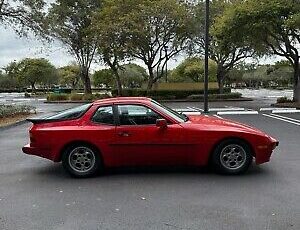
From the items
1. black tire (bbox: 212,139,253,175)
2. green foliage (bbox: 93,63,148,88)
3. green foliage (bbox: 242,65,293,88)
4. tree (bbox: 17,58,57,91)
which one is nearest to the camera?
black tire (bbox: 212,139,253,175)

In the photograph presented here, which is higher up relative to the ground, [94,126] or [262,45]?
[262,45]

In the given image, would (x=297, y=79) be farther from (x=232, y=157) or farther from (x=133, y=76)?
(x=133, y=76)

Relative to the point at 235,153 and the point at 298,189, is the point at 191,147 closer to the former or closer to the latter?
the point at 235,153

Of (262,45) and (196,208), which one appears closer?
(196,208)

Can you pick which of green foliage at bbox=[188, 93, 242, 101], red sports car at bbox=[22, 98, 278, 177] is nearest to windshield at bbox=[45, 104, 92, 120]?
red sports car at bbox=[22, 98, 278, 177]

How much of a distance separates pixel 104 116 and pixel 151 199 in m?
2.00

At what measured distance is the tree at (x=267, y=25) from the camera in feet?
69.8

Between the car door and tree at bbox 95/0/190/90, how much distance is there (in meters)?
24.4

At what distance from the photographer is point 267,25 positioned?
22328mm

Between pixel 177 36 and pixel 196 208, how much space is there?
29385 mm

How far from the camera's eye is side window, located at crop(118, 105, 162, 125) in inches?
256

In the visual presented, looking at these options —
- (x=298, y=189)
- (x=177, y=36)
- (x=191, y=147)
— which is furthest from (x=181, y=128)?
(x=177, y=36)

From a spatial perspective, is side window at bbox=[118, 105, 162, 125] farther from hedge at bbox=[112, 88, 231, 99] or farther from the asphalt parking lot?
hedge at bbox=[112, 88, 231, 99]

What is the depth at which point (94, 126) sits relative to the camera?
21.3 feet
